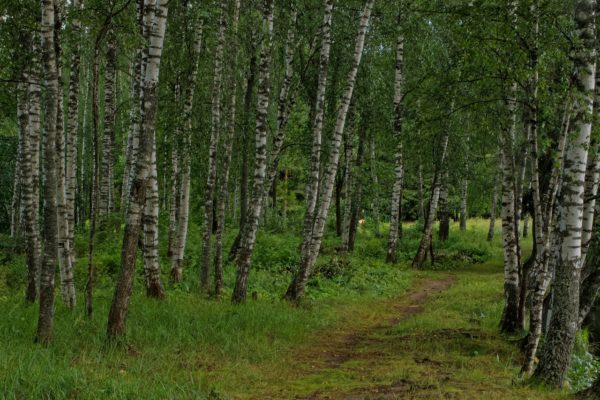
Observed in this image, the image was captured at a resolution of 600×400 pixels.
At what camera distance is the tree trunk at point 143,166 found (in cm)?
713

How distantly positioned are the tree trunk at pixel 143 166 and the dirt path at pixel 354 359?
102 inches

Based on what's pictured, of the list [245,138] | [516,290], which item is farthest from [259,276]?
[516,290]

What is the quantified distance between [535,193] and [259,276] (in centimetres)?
901

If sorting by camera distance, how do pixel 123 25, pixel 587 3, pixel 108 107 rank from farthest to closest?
pixel 108 107, pixel 123 25, pixel 587 3

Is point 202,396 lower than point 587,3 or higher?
lower

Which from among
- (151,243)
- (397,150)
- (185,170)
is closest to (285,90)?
(185,170)

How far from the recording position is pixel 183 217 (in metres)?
12.7

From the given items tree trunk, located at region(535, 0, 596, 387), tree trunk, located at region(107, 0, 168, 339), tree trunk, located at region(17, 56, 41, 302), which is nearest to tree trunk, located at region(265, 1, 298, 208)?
tree trunk, located at region(17, 56, 41, 302)

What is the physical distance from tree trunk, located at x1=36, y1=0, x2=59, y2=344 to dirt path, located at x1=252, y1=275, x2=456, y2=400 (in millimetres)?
3156

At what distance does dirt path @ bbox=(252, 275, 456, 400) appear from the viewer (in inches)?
253

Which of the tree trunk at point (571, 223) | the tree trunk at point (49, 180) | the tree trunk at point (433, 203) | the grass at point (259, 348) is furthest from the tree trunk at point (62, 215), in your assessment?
the tree trunk at point (433, 203)

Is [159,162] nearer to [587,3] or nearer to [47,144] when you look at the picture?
[47,144]

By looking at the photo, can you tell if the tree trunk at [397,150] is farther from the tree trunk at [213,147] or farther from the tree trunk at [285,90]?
the tree trunk at [213,147]

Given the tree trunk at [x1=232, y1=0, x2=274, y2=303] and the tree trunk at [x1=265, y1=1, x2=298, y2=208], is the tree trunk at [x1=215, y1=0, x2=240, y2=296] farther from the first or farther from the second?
the tree trunk at [x1=265, y1=1, x2=298, y2=208]
